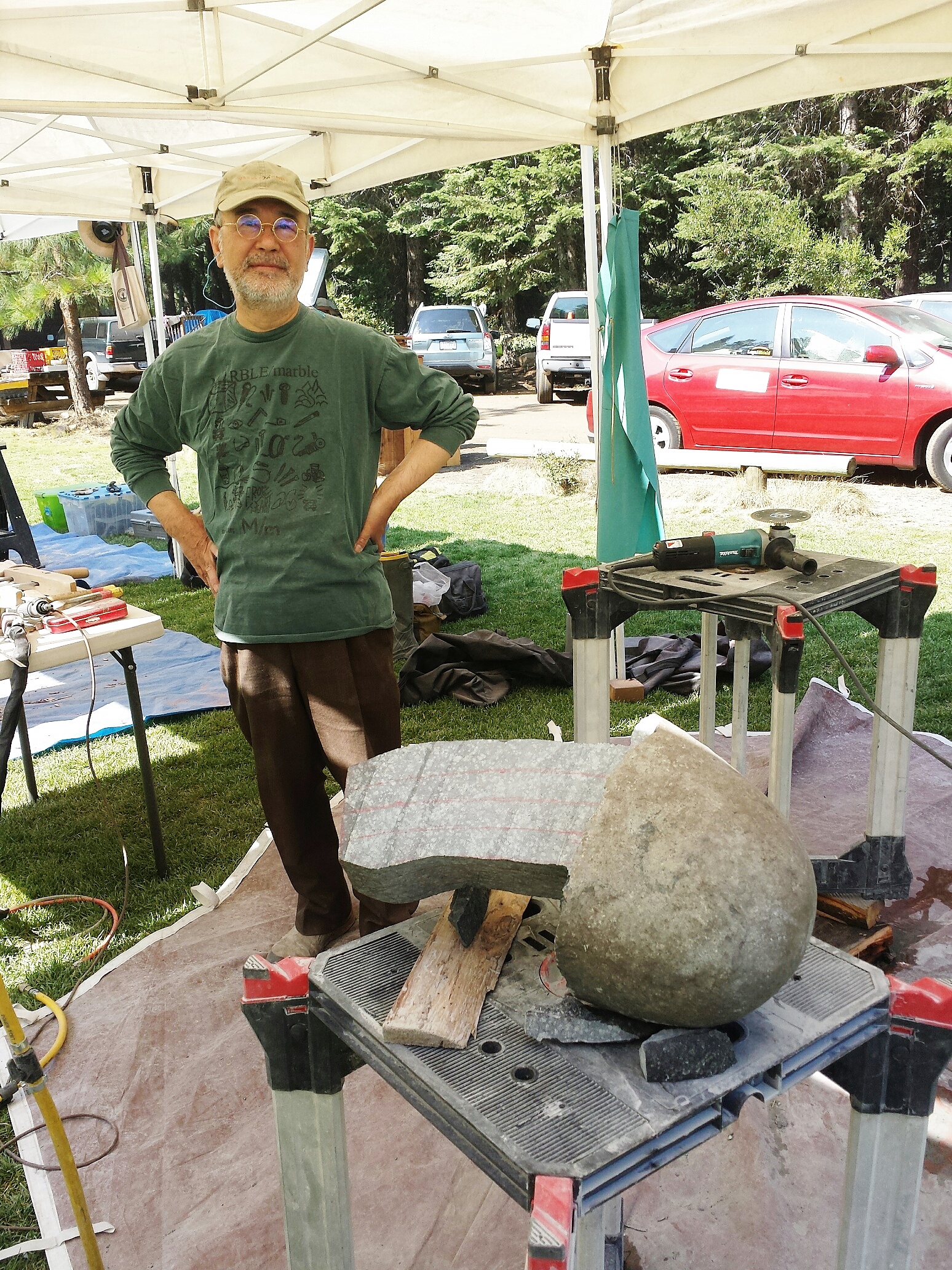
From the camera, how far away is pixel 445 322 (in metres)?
16.2

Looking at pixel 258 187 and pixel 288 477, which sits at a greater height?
pixel 258 187

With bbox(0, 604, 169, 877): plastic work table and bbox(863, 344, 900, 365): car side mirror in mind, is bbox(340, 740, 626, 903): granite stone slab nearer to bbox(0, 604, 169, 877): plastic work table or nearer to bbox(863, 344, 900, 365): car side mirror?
bbox(0, 604, 169, 877): plastic work table

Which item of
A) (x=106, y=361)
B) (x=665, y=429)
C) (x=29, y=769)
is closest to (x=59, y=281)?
(x=106, y=361)

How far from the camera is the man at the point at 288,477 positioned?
2.28 metres

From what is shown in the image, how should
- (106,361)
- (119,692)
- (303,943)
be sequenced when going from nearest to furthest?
1. (303,943)
2. (119,692)
3. (106,361)

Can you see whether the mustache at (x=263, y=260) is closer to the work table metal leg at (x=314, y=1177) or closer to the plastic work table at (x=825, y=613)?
the plastic work table at (x=825, y=613)

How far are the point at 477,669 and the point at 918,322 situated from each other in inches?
216

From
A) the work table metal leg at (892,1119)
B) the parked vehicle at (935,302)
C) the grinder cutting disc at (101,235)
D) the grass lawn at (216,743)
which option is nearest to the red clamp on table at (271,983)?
the work table metal leg at (892,1119)

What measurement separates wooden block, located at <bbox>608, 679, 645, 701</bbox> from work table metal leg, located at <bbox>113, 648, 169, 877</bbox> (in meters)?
2.03

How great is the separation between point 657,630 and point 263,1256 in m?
3.93

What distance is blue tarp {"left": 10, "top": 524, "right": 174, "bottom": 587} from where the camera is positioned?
22.9 ft

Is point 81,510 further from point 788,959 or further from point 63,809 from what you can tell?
point 788,959

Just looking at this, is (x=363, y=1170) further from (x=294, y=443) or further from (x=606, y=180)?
(x=606, y=180)

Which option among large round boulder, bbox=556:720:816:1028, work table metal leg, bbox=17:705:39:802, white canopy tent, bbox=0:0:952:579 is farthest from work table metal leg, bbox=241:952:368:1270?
white canopy tent, bbox=0:0:952:579
